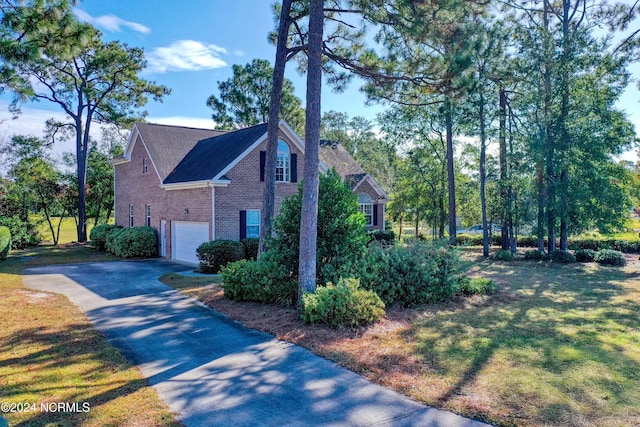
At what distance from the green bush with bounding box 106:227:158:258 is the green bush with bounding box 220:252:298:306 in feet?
38.9

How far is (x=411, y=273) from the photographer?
10.3 metres

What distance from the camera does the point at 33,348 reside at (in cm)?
706

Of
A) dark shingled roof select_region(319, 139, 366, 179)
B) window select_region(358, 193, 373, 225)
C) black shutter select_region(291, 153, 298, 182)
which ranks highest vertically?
dark shingled roof select_region(319, 139, 366, 179)

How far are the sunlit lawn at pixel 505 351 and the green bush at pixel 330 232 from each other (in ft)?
4.49

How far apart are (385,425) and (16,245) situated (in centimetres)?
2899

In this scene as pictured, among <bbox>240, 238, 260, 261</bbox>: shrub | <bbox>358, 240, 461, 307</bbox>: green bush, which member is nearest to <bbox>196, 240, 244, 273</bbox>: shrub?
<bbox>240, 238, 260, 261</bbox>: shrub

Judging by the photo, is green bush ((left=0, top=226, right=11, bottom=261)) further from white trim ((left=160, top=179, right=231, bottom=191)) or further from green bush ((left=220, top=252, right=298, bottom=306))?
green bush ((left=220, top=252, right=298, bottom=306))

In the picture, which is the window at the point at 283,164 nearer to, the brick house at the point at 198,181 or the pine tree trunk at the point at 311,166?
the brick house at the point at 198,181

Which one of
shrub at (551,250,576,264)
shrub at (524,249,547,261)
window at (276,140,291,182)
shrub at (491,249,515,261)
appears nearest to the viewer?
window at (276,140,291,182)

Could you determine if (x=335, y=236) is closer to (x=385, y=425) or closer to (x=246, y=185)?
(x=385, y=425)

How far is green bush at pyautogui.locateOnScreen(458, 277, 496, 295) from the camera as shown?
1145cm

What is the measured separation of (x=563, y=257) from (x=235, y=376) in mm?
18974

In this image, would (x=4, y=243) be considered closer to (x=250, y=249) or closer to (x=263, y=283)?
(x=250, y=249)

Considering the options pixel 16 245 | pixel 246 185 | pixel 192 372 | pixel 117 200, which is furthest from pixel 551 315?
pixel 16 245
